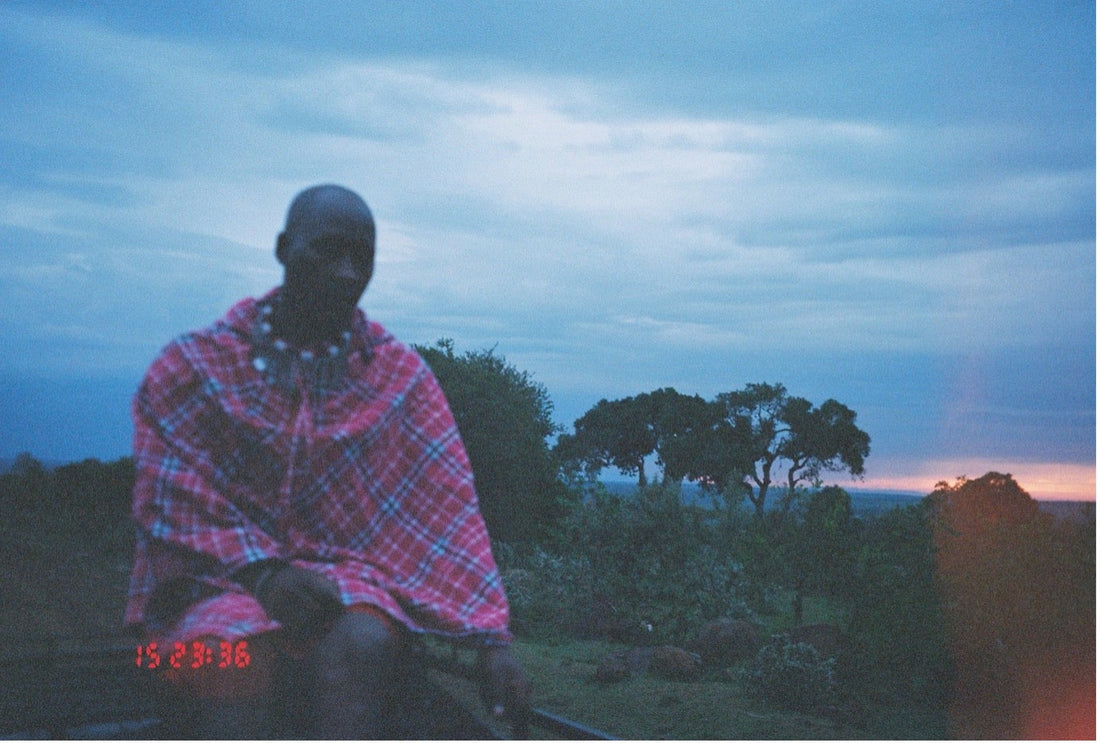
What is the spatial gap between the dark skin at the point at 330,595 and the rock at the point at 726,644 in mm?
5615

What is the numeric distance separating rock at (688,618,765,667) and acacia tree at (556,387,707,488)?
61.3ft

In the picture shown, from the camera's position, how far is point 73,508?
29.5 ft

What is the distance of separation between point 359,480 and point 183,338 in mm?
655

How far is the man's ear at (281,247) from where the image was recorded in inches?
107

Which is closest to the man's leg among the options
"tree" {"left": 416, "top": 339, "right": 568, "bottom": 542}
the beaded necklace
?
the beaded necklace

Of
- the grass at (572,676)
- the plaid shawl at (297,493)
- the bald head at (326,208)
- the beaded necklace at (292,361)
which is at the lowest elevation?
the grass at (572,676)

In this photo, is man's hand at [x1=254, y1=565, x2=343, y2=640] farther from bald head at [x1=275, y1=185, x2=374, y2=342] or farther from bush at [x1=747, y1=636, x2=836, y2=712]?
bush at [x1=747, y1=636, x2=836, y2=712]

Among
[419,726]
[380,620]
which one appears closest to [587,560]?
[419,726]

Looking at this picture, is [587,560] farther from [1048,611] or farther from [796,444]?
[796,444]

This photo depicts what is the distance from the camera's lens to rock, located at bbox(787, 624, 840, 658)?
7105 millimetres

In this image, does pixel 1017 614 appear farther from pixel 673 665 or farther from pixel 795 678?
pixel 673 665
